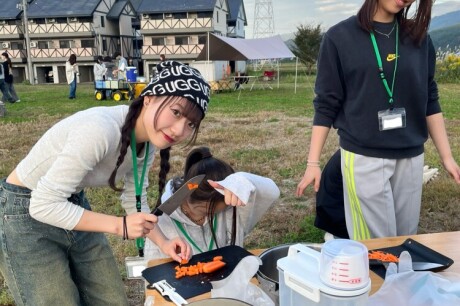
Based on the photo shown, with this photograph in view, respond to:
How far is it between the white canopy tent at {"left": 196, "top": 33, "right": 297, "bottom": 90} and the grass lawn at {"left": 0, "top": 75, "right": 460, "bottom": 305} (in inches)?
113

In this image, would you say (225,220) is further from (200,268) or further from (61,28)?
(61,28)

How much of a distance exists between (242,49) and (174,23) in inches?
502

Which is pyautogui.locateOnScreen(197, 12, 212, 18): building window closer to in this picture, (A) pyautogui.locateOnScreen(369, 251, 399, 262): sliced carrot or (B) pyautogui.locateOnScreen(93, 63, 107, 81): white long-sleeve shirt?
(B) pyautogui.locateOnScreen(93, 63, 107, 81): white long-sleeve shirt

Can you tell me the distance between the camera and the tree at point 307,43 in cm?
2350

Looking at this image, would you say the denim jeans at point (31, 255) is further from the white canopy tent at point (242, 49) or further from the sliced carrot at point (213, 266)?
the white canopy tent at point (242, 49)

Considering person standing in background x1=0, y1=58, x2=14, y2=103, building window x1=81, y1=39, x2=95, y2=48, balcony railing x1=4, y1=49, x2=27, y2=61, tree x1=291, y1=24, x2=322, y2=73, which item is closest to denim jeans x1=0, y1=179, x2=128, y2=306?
person standing in background x1=0, y1=58, x2=14, y2=103

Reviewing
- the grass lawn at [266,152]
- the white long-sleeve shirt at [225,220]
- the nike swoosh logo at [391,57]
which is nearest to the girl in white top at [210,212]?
the white long-sleeve shirt at [225,220]

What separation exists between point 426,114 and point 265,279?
105 cm

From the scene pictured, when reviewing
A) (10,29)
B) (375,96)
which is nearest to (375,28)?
(375,96)

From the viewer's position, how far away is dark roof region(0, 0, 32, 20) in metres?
25.4

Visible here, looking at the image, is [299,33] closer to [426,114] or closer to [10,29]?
[10,29]

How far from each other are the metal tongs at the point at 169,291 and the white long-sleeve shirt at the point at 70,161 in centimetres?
31

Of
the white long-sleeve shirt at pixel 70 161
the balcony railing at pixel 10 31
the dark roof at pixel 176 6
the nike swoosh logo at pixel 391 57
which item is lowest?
the white long-sleeve shirt at pixel 70 161

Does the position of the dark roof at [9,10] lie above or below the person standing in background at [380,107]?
above
